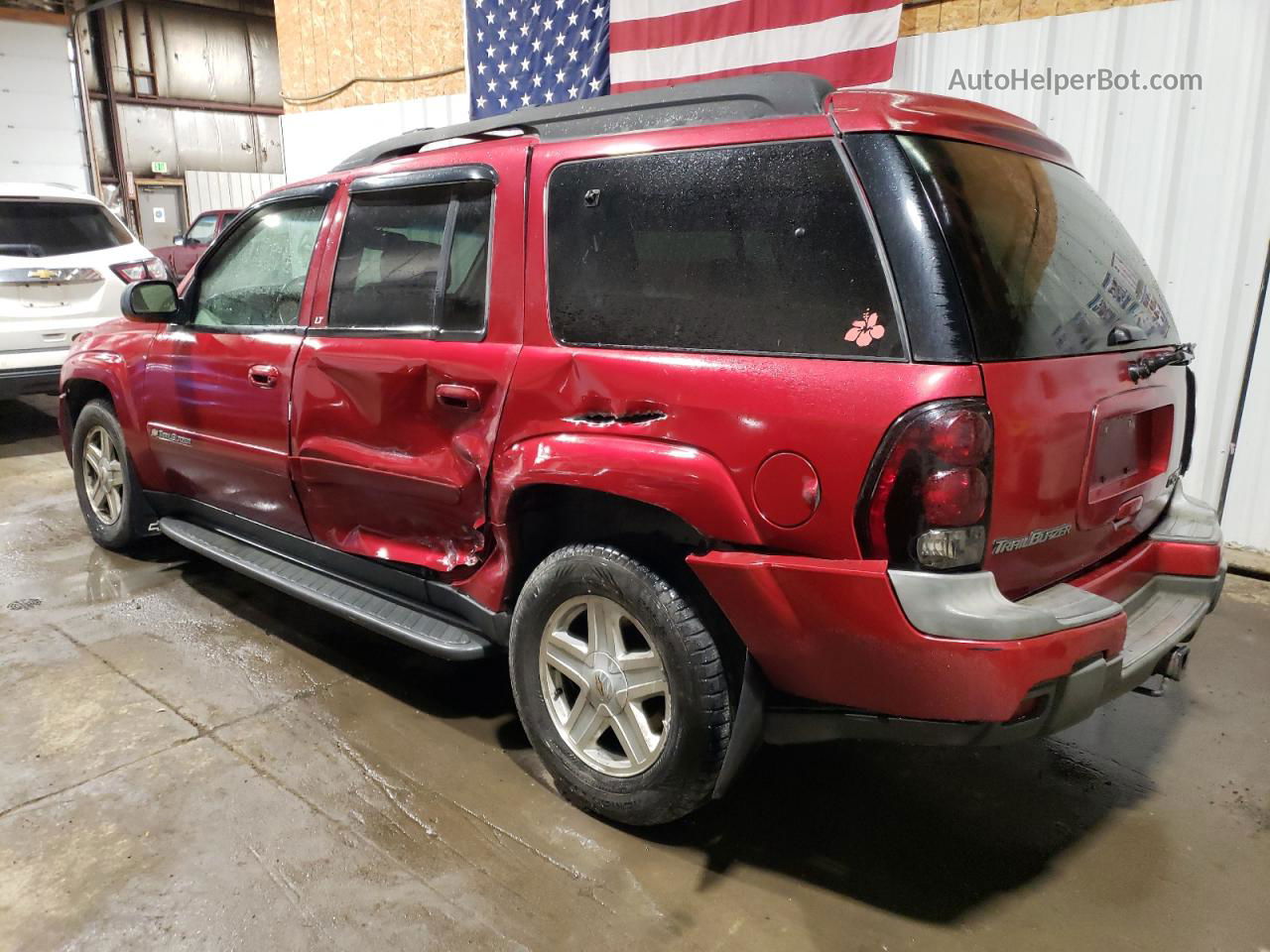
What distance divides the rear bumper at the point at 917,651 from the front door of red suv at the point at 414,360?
3.18 ft

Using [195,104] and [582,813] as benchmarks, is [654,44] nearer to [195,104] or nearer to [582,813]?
[582,813]

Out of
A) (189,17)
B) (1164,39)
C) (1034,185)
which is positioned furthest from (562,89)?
(189,17)

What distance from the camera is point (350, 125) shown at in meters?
9.07

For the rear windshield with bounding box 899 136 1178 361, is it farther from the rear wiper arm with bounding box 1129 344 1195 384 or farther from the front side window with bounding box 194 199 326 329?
the front side window with bounding box 194 199 326 329

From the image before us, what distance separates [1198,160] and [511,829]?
4.62 meters

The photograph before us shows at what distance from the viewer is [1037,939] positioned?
6.96 ft

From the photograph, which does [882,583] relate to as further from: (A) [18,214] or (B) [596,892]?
(A) [18,214]

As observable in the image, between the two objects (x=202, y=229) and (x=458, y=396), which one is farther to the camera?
(x=202, y=229)

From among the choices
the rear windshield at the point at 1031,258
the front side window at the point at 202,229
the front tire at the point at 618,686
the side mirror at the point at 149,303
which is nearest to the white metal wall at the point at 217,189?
the front side window at the point at 202,229

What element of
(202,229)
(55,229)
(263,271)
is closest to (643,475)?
(263,271)

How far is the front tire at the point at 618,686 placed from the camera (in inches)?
87.2

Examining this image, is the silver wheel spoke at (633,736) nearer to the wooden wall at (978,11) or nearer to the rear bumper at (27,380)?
the wooden wall at (978,11)

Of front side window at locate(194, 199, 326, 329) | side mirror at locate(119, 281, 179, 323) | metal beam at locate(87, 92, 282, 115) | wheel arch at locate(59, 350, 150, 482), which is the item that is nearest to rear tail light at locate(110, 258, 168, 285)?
wheel arch at locate(59, 350, 150, 482)

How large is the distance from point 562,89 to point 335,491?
5.03m
